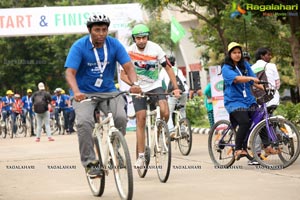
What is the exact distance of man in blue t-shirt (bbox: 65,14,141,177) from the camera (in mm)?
7688

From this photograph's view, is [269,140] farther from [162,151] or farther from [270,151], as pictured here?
[162,151]

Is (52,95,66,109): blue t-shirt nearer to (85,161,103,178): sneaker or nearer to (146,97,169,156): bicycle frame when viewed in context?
(146,97,169,156): bicycle frame

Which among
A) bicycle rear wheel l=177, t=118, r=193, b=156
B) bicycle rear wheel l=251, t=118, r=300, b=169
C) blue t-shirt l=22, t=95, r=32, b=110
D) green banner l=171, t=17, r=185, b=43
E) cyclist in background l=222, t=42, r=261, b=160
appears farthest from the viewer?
blue t-shirt l=22, t=95, r=32, b=110

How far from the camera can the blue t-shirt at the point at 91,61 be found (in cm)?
780

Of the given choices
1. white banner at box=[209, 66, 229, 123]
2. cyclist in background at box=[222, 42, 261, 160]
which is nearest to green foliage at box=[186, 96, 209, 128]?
white banner at box=[209, 66, 229, 123]

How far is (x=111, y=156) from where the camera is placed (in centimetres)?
730

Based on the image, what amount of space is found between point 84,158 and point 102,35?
1265 mm

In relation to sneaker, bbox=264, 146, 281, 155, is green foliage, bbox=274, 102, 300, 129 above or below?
above

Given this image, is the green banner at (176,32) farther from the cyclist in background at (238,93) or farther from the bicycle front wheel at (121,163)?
the bicycle front wheel at (121,163)

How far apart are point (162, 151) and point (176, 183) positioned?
41 centimetres

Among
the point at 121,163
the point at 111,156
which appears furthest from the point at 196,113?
the point at 121,163

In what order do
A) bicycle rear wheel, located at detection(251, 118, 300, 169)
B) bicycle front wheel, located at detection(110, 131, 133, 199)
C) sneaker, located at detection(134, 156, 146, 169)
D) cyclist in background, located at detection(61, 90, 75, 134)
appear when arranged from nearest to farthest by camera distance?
bicycle front wheel, located at detection(110, 131, 133, 199) < sneaker, located at detection(134, 156, 146, 169) < bicycle rear wheel, located at detection(251, 118, 300, 169) < cyclist in background, located at detection(61, 90, 75, 134)

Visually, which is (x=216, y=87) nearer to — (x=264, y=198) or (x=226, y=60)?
(x=226, y=60)

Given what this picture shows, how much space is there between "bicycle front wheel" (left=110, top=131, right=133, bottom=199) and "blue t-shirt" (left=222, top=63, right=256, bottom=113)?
3215 millimetres
